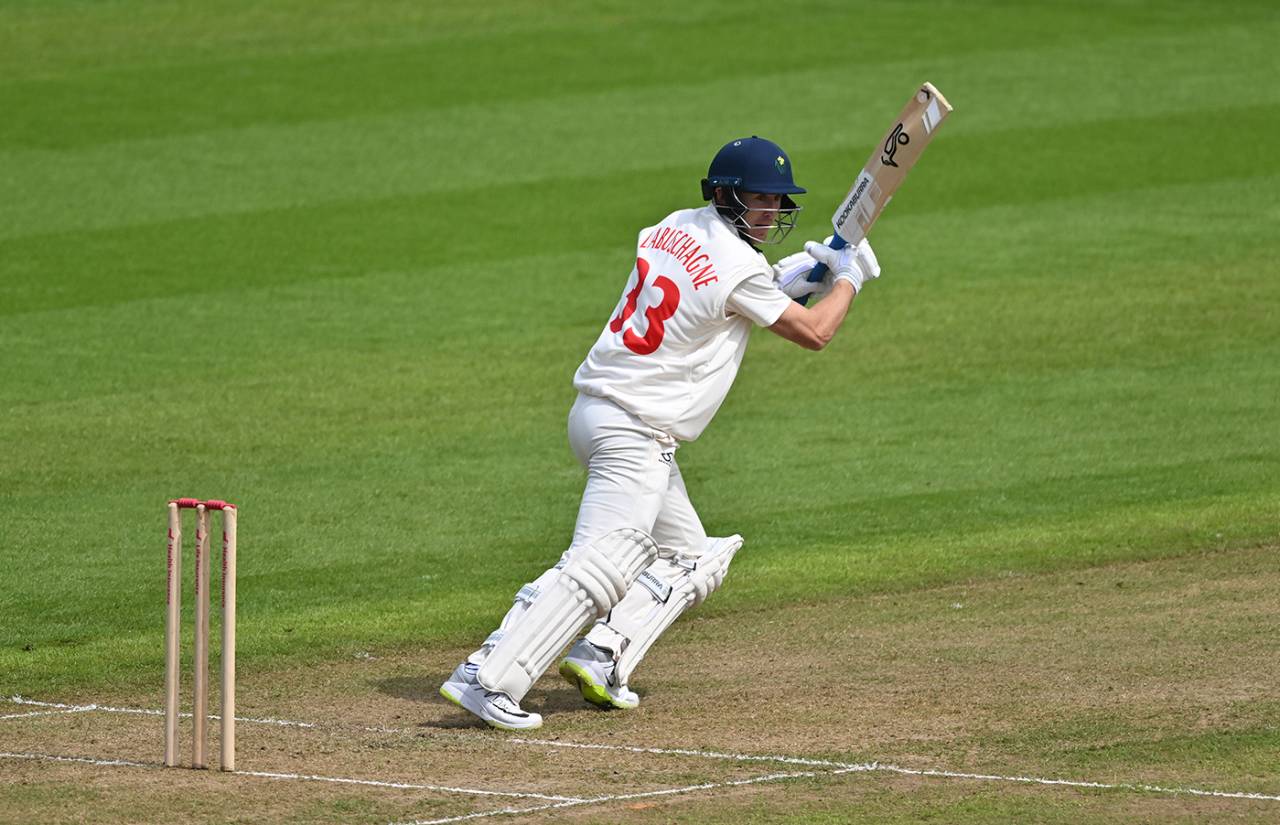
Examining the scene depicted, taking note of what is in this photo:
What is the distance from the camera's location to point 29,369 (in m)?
12.6

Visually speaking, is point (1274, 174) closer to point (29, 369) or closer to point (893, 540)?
point (893, 540)

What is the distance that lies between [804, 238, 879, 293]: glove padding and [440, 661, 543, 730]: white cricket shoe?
1.97 m

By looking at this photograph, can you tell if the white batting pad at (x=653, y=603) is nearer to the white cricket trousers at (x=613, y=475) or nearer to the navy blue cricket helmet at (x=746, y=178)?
the white cricket trousers at (x=613, y=475)

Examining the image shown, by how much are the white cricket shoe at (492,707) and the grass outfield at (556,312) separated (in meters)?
0.18

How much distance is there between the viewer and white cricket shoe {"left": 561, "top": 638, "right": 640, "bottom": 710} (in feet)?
24.1

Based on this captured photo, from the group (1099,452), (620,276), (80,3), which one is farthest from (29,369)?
(80,3)

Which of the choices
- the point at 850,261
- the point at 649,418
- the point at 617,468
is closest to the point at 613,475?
the point at 617,468

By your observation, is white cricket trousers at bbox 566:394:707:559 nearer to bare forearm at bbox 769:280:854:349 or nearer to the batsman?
the batsman

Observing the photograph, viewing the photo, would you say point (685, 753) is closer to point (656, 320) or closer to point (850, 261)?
point (656, 320)

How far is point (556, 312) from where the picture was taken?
45.3 feet

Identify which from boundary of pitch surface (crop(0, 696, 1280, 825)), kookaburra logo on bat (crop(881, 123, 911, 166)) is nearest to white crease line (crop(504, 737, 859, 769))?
boundary of pitch surface (crop(0, 696, 1280, 825))

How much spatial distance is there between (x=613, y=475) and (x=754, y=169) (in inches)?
47.9

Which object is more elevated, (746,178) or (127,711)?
(746,178)

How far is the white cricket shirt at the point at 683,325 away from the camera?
7266 millimetres
